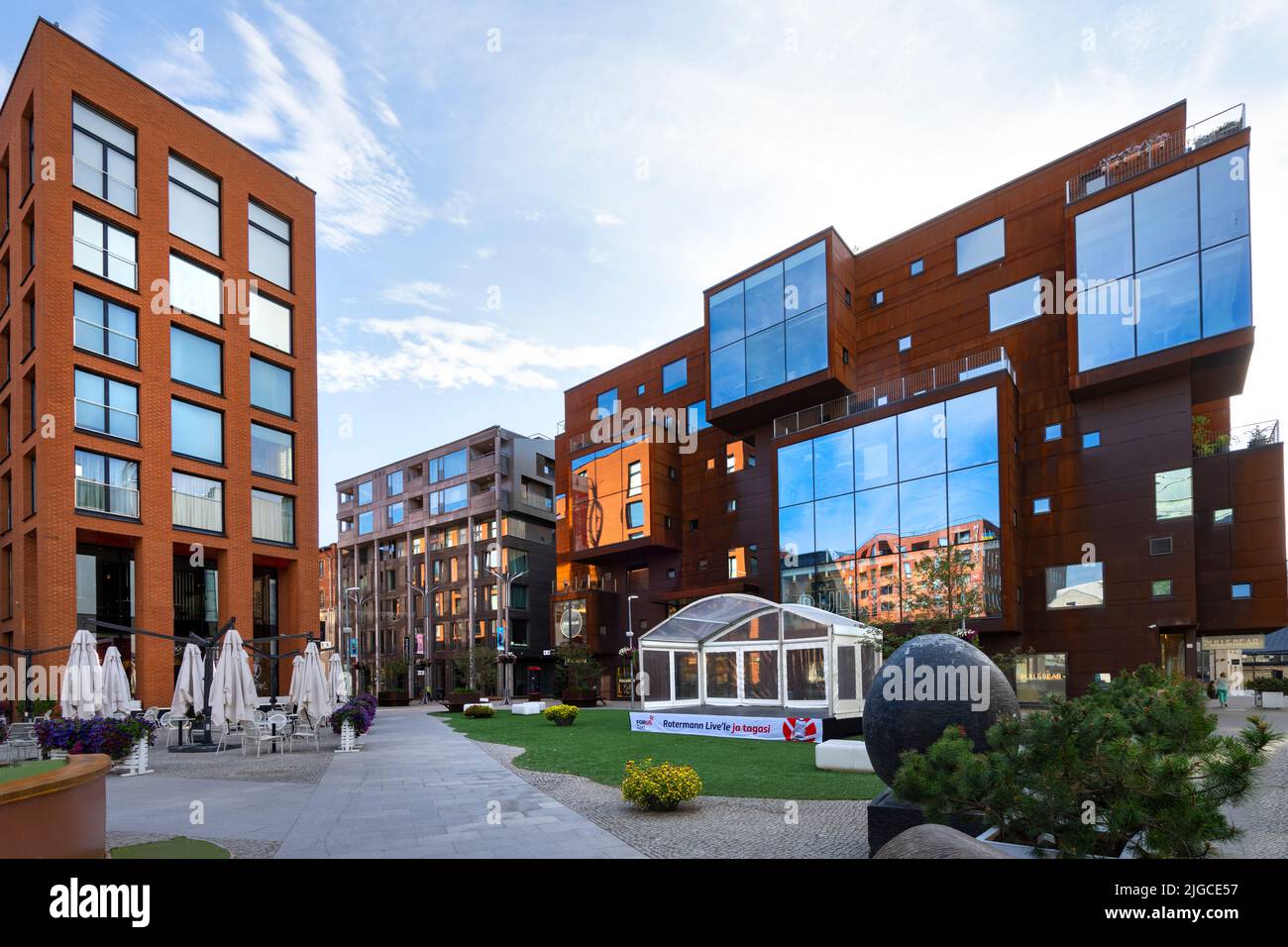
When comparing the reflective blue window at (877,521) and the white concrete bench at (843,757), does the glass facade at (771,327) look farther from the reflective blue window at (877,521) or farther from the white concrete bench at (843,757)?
the white concrete bench at (843,757)

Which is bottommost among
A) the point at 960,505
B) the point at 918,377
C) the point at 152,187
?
the point at 960,505

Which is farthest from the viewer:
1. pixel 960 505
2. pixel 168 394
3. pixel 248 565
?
pixel 960 505

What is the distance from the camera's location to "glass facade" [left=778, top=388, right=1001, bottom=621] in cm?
3534

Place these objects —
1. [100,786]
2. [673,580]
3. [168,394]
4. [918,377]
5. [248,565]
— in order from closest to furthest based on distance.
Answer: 1. [100,786]
2. [168,394]
3. [248,565]
4. [918,377]
5. [673,580]

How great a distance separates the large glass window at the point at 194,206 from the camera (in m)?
31.3

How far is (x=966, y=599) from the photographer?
27172 millimetres

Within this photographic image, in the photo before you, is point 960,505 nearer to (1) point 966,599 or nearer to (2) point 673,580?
(1) point 966,599

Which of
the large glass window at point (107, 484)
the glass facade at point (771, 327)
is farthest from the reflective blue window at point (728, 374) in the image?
the large glass window at point (107, 484)

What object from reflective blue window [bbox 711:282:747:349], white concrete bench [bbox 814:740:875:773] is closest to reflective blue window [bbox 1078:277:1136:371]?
reflective blue window [bbox 711:282:747:349]

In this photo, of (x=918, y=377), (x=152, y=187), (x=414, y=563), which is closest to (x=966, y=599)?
(x=918, y=377)

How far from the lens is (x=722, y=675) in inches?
1233

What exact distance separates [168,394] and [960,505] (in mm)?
32711

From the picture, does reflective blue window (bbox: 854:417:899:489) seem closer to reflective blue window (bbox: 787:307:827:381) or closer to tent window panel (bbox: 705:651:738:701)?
reflective blue window (bbox: 787:307:827:381)

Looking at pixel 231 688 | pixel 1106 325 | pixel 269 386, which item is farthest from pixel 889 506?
pixel 231 688
